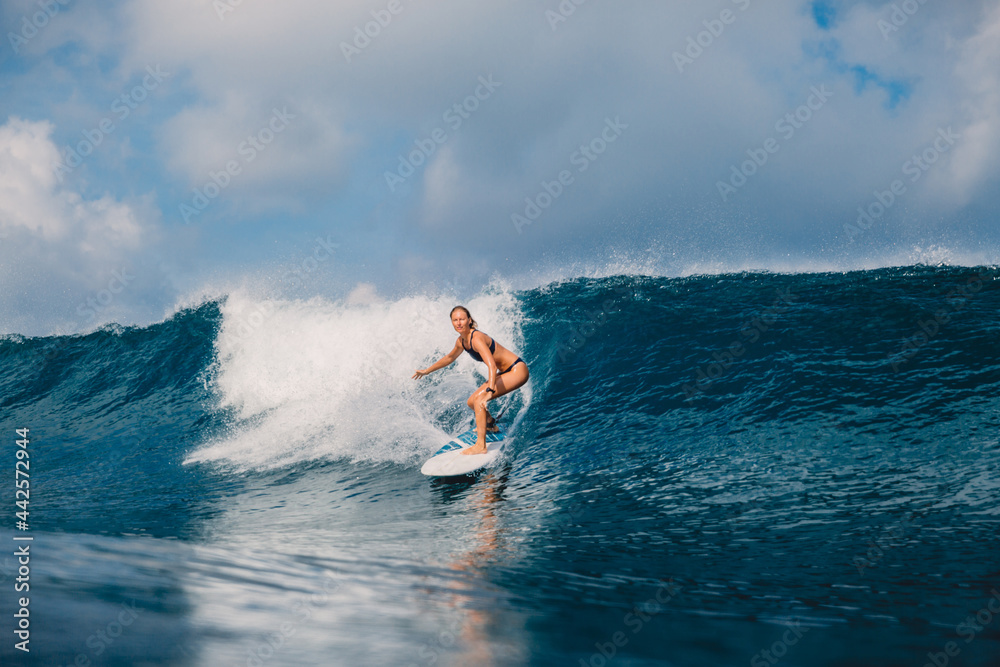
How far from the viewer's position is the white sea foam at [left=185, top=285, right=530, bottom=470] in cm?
884

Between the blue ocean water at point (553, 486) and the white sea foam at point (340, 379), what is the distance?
0.20 ft

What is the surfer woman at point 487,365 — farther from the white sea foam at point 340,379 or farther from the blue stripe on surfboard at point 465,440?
the white sea foam at point 340,379

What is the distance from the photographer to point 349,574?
3602 millimetres

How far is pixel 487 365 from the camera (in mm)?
7348

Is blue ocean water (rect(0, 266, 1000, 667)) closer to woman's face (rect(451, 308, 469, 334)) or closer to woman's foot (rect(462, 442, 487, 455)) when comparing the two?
woman's foot (rect(462, 442, 487, 455))

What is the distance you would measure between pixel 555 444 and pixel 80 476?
660 centimetres

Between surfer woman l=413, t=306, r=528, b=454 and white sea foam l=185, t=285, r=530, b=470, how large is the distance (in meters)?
1.07

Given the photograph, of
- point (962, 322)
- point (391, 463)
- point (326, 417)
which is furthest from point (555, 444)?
point (962, 322)

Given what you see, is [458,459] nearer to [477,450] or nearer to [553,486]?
[477,450]

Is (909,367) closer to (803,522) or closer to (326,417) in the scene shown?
(803,522)

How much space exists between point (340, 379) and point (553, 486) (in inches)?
245

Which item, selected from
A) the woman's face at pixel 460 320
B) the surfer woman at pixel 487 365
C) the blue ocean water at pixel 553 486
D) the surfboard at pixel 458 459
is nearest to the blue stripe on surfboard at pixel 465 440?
the surfboard at pixel 458 459

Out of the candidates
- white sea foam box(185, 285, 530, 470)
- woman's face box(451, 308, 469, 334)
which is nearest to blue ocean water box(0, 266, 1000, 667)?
white sea foam box(185, 285, 530, 470)

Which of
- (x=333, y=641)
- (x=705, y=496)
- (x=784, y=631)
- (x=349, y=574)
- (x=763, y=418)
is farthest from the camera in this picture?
(x=763, y=418)
